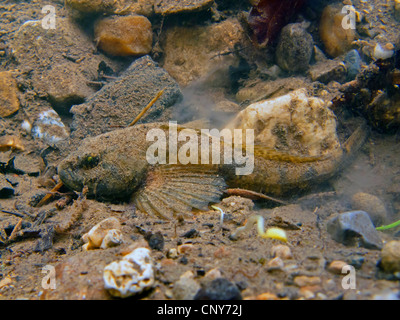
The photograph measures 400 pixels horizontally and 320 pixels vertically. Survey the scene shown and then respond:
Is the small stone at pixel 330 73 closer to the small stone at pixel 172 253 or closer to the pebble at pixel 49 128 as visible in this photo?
the small stone at pixel 172 253

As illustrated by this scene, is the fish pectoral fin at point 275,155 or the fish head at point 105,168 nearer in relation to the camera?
the fish head at point 105,168

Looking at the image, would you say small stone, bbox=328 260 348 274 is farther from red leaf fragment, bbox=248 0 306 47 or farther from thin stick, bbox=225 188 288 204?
red leaf fragment, bbox=248 0 306 47

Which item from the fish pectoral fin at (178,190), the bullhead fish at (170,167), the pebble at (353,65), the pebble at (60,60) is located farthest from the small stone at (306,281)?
the pebble at (60,60)

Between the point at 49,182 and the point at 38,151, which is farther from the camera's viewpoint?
the point at 38,151

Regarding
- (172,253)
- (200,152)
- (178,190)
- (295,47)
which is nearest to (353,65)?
(295,47)

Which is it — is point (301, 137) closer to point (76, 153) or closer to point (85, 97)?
point (76, 153)
